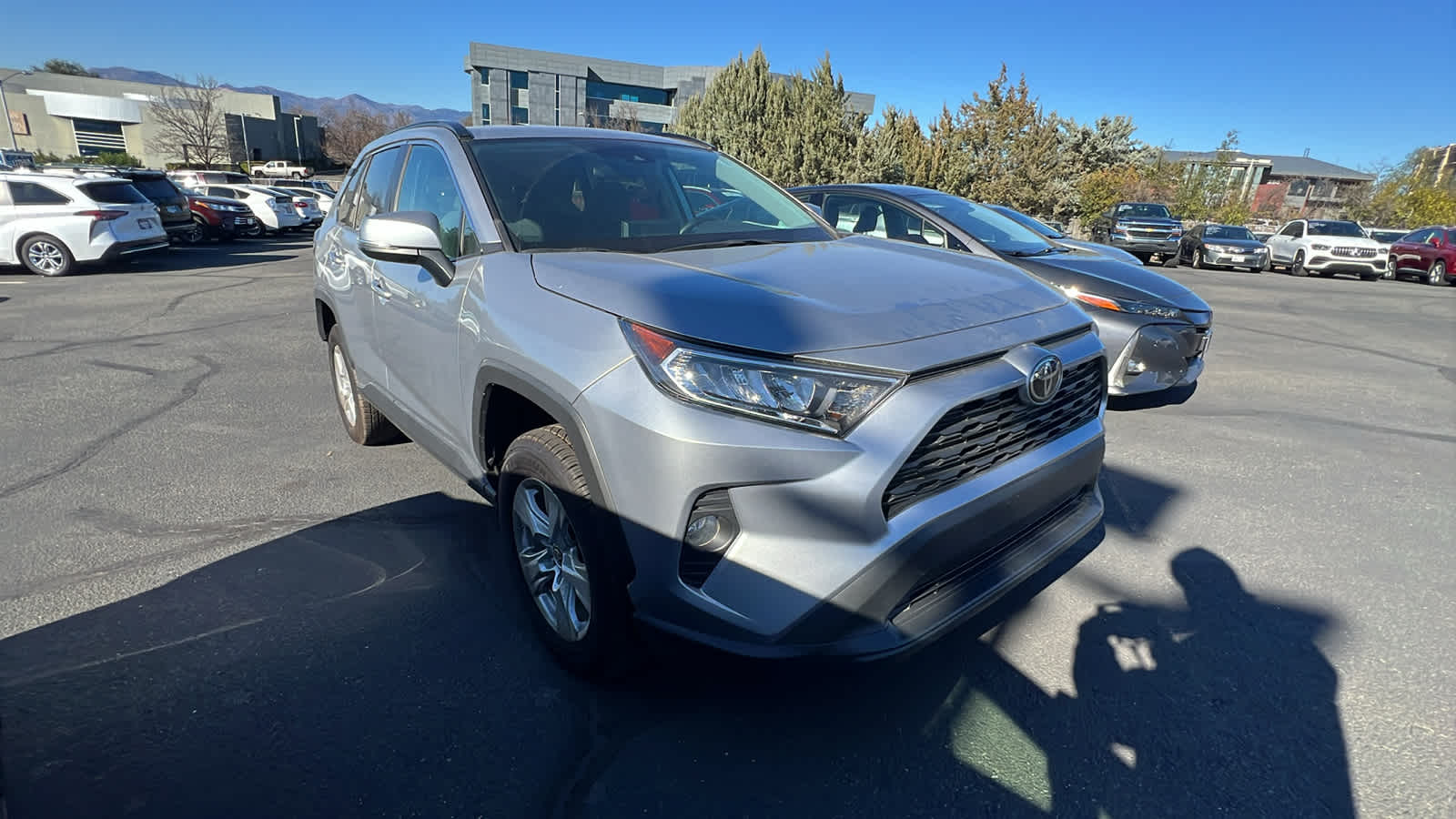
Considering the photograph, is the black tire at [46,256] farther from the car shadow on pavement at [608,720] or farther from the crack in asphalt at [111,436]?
the car shadow on pavement at [608,720]

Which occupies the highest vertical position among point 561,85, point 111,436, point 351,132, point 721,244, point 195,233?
point 561,85

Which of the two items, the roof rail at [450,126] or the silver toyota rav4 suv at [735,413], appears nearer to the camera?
the silver toyota rav4 suv at [735,413]

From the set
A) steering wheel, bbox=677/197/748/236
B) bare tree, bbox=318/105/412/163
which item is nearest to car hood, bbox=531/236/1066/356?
steering wheel, bbox=677/197/748/236

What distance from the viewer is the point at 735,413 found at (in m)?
1.88

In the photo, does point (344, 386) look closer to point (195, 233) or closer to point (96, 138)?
point (195, 233)

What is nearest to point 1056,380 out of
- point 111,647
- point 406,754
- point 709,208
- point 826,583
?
point 826,583

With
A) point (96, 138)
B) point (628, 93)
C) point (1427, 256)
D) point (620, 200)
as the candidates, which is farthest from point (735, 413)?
point (96, 138)

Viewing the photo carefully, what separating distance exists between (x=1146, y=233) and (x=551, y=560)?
74.9ft

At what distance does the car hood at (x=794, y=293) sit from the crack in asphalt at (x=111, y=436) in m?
3.50

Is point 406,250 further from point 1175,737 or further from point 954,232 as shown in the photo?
point 954,232

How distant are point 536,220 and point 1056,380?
189 centimetres

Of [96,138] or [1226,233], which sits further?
[96,138]

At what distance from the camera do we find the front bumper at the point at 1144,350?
5262 mm

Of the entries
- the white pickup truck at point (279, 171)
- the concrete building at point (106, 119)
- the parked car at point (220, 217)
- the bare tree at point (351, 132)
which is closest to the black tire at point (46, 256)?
the parked car at point (220, 217)
